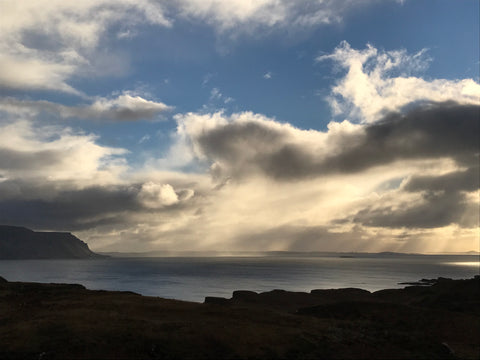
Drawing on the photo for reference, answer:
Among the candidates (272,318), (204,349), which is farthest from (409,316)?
(204,349)

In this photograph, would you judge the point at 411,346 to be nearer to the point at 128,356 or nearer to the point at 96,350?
the point at 128,356

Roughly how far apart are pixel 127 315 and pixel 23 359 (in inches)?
450

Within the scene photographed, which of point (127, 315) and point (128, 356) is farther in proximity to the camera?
point (127, 315)

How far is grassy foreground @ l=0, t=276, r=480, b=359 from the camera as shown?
30406 millimetres

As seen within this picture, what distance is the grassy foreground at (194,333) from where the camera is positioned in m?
30.4

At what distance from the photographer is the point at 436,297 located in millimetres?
86500

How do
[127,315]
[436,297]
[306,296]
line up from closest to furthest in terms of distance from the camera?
[127,315] → [436,297] → [306,296]

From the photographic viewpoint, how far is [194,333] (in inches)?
1312

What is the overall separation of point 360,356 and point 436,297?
218 feet

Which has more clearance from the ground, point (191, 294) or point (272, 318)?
point (272, 318)

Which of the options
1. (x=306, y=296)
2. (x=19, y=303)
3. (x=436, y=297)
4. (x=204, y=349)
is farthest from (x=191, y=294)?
(x=204, y=349)

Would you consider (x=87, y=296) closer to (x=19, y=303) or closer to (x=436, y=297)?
(x=19, y=303)

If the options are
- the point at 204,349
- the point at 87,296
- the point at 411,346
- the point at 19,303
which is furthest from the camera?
the point at 87,296

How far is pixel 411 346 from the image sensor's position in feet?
114
